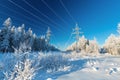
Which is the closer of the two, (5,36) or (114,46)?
(114,46)

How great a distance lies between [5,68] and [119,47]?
115ft

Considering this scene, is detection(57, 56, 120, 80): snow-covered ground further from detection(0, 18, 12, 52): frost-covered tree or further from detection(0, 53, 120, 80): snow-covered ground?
detection(0, 18, 12, 52): frost-covered tree

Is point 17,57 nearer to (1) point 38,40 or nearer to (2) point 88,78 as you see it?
(2) point 88,78

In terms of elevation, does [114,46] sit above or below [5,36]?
below

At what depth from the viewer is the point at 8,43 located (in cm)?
4316

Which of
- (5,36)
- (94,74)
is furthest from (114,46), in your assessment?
(94,74)

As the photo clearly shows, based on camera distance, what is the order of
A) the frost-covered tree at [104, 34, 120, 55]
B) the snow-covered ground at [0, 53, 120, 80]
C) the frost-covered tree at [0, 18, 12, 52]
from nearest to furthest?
the snow-covered ground at [0, 53, 120, 80]
the frost-covered tree at [104, 34, 120, 55]
the frost-covered tree at [0, 18, 12, 52]

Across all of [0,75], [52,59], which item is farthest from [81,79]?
[52,59]

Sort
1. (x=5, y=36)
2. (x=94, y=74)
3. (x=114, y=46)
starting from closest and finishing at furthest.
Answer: (x=94, y=74) → (x=114, y=46) → (x=5, y=36)

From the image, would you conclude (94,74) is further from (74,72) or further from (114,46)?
(114,46)

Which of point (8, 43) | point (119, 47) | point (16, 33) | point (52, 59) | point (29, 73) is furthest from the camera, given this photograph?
point (16, 33)

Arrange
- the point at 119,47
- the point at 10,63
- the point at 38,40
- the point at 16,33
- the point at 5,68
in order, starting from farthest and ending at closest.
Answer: the point at 38,40 < the point at 16,33 < the point at 119,47 < the point at 10,63 < the point at 5,68

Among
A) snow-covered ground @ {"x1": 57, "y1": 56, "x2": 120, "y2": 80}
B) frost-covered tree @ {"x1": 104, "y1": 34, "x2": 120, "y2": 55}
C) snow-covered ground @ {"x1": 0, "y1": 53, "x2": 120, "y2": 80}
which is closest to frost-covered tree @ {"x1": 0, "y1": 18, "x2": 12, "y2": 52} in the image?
frost-covered tree @ {"x1": 104, "y1": 34, "x2": 120, "y2": 55}

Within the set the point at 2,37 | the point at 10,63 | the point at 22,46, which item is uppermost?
the point at 2,37
